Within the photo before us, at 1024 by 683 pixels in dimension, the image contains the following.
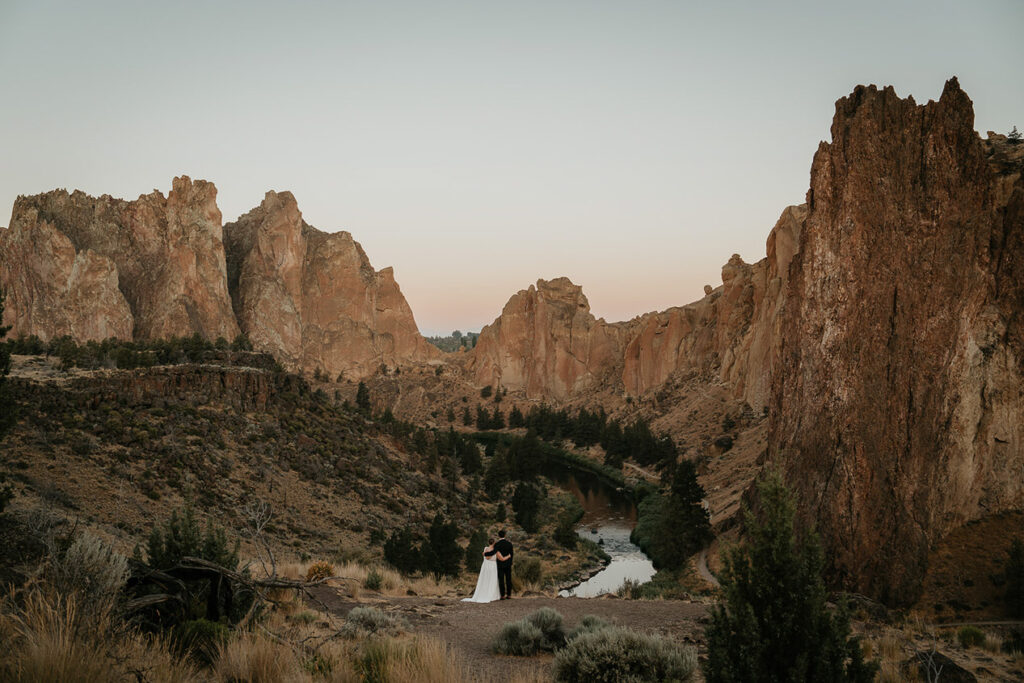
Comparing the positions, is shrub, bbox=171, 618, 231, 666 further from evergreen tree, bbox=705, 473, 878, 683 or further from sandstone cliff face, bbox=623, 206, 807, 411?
sandstone cliff face, bbox=623, 206, 807, 411

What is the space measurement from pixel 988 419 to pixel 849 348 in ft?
15.6

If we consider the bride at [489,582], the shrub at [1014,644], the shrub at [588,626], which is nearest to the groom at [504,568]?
the bride at [489,582]

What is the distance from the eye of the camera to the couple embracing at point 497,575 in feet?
47.8

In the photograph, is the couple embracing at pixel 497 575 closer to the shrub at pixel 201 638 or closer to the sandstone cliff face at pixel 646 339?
the shrub at pixel 201 638

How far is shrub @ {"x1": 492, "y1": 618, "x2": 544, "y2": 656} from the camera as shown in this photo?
8688 millimetres

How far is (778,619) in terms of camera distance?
5.55 m

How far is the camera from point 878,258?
2331 centimetres

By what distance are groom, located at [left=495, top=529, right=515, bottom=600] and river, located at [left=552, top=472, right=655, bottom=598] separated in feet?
20.1

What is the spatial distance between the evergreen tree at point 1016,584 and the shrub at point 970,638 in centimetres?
602

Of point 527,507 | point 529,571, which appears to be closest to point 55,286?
point 527,507

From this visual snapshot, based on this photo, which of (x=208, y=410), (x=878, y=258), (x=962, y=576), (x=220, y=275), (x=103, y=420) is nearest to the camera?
(x=962, y=576)

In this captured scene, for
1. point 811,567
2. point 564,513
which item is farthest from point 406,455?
point 811,567

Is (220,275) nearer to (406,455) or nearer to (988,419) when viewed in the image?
(406,455)

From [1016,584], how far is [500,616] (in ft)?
52.1
